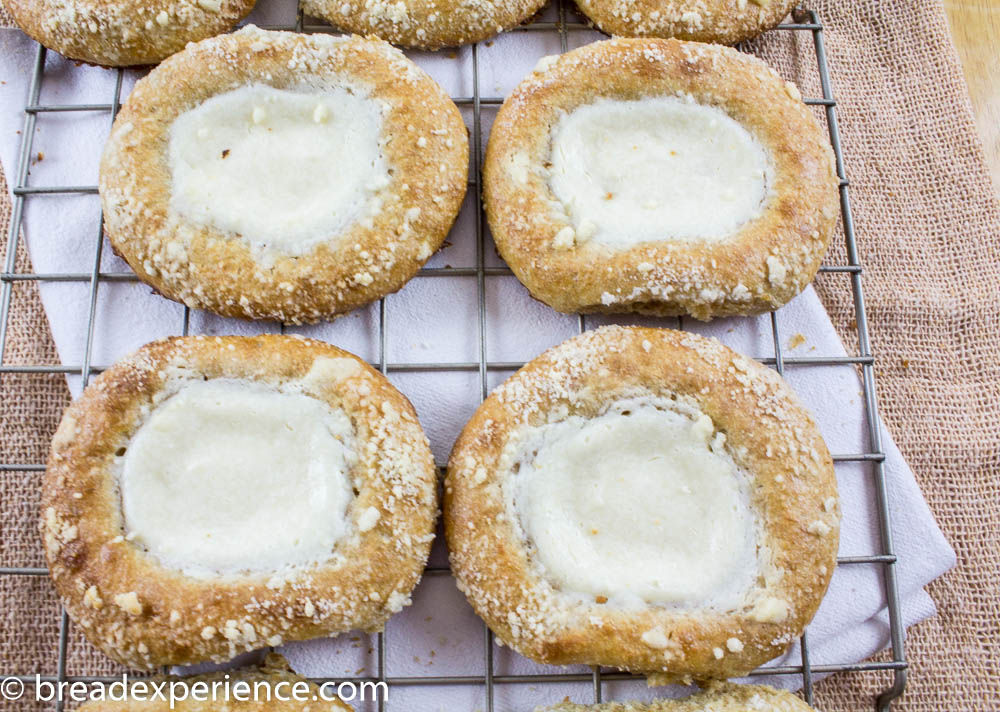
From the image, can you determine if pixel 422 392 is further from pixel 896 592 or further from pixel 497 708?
pixel 896 592

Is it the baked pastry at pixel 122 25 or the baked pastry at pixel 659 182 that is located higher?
the baked pastry at pixel 122 25

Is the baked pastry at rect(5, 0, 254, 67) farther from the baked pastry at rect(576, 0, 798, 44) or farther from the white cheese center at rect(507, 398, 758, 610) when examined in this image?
the white cheese center at rect(507, 398, 758, 610)

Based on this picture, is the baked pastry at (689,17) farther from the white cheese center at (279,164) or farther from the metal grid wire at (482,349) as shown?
the white cheese center at (279,164)

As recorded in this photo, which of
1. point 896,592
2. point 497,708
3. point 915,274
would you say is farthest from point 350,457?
point 915,274

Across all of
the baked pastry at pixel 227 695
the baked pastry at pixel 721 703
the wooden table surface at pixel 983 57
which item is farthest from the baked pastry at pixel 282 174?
the wooden table surface at pixel 983 57

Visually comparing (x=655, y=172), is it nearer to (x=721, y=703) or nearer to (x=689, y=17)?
(x=689, y=17)

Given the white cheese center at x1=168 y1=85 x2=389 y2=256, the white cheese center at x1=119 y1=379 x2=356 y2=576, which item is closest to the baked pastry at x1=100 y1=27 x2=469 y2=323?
the white cheese center at x1=168 y1=85 x2=389 y2=256
